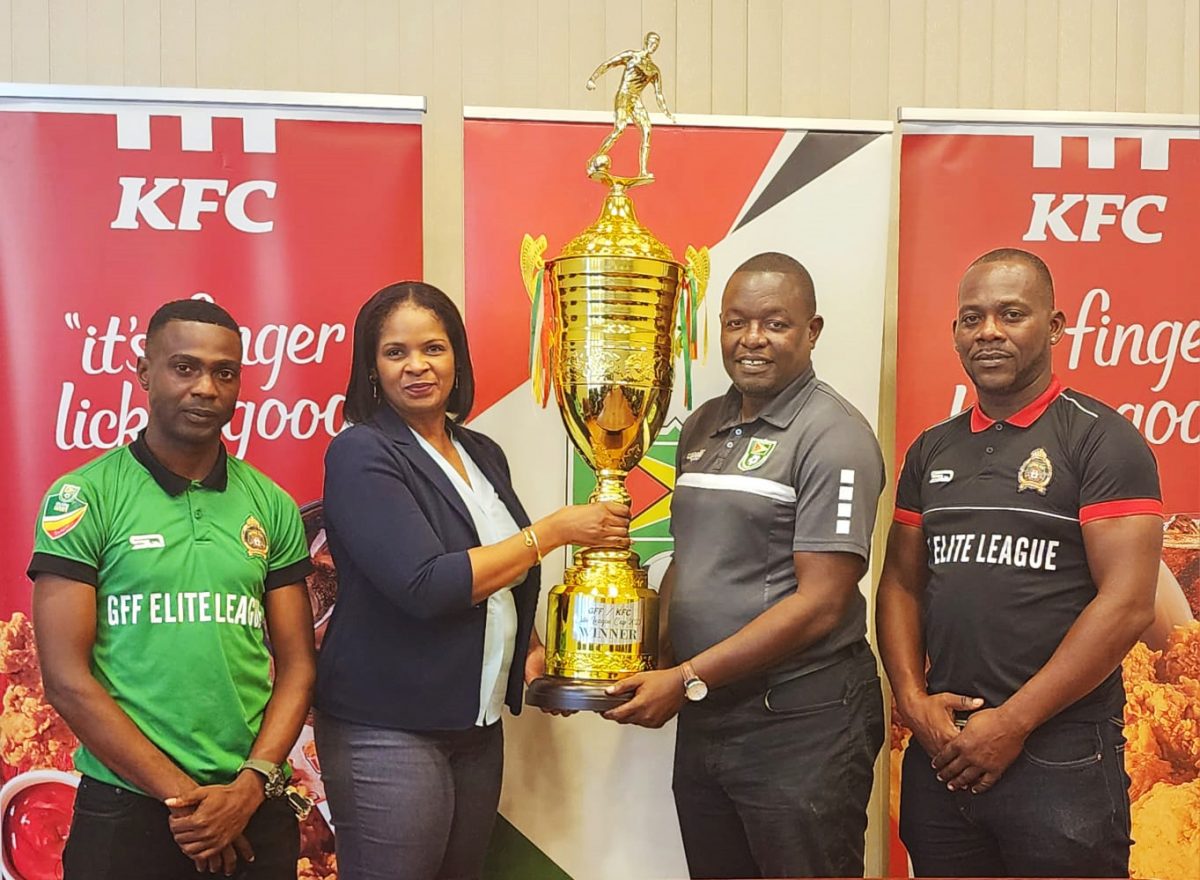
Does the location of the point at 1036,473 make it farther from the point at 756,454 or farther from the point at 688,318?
the point at 688,318

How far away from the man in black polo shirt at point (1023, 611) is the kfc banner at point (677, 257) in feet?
1.54

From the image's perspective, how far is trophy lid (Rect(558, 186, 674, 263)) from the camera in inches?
82.0

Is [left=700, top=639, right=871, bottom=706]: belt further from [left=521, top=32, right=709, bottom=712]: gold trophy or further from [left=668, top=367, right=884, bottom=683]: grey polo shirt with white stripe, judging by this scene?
Result: [left=521, top=32, right=709, bottom=712]: gold trophy

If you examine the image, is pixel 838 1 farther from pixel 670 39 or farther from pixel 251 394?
pixel 251 394

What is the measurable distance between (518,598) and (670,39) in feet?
4.68

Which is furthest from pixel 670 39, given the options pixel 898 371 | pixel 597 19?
pixel 898 371

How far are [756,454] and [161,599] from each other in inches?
41.8

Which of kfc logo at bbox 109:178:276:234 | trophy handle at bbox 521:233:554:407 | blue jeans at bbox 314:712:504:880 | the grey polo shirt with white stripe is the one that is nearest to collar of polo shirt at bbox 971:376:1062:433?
the grey polo shirt with white stripe

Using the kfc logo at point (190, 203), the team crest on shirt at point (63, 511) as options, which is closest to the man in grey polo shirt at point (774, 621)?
the team crest on shirt at point (63, 511)

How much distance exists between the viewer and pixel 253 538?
199 cm

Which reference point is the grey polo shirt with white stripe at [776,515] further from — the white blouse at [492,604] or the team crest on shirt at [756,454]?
the white blouse at [492,604]

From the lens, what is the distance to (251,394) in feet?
8.39

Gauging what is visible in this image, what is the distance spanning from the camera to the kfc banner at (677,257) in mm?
2584

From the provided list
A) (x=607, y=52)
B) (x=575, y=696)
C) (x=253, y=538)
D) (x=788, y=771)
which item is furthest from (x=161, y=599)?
(x=607, y=52)
